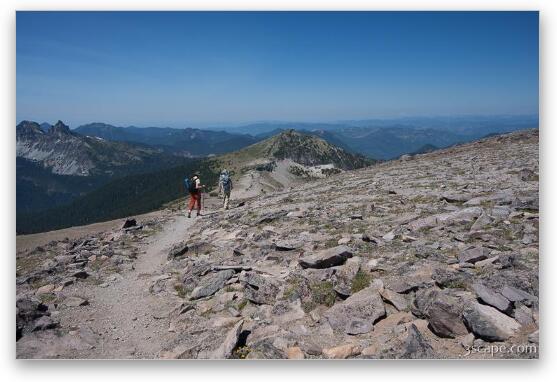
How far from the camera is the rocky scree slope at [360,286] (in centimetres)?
886

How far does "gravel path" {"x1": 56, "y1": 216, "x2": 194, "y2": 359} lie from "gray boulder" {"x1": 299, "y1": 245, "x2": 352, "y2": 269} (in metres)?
4.17

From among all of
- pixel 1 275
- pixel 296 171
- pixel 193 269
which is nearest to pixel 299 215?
pixel 193 269

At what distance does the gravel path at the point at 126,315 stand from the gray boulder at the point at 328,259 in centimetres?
417

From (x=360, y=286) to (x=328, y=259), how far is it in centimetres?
173

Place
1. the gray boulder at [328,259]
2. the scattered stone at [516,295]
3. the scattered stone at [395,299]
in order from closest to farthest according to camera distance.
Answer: the scattered stone at [516,295], the scattered stone at [395,299], the gray boulder at [328,259]

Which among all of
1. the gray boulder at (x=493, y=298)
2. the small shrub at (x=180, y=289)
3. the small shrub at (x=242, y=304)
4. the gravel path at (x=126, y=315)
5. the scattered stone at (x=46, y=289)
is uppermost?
the gray boulder at (x=493, y=298)

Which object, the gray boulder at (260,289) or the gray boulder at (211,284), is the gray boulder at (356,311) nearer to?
the gray boulder at (260,289)

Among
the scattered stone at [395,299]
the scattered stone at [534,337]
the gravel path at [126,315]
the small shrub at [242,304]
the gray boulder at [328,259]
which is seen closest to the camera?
the scattered stone at [534,337]

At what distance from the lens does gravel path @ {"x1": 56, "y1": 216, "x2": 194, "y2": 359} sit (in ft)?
33.6

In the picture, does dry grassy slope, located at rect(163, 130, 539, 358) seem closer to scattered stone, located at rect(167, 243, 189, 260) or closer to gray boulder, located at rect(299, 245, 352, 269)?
gray boulder, located at rect(299, 245, 352, 269)

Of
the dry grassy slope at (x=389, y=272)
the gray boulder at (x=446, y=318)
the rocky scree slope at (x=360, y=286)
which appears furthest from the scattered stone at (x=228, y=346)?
the gray boulder at (x=446, y=318)

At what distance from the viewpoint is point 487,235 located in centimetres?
1310

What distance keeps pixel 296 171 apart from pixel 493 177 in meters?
156

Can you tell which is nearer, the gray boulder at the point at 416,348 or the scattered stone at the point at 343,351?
the gray boulder at the point at 416,348
